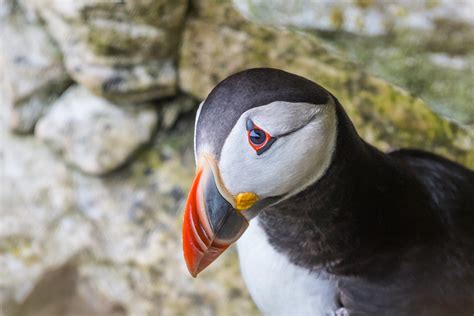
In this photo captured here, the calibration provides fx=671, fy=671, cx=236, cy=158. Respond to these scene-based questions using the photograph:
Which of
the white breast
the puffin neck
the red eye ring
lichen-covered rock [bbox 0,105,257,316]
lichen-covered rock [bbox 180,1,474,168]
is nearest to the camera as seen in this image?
the red eye ring

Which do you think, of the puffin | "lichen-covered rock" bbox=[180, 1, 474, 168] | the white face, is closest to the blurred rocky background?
"lichen-covered rock" bbox=[180, 1, 474, 168]

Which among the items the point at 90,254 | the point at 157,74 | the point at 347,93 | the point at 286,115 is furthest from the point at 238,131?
the point at 90,254

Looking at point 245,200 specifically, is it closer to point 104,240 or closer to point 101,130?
point 101,130

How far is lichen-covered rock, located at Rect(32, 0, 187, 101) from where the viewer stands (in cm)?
216

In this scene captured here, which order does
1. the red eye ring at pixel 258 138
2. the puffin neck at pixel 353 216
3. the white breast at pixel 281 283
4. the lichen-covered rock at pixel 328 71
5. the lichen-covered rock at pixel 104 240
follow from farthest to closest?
the lichen-covered rock at pixel 104 240 < the lichen-covered rock at pixel 328 71 < the white breast at pixel 281 283 < the puffin neck at pixel 353 216 < the red eye ring at pixel 258 138

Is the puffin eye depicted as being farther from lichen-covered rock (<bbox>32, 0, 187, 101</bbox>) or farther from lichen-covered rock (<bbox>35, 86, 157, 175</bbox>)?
lichen-covered rock (<bbox>35, 86, 157, 175</bbox>)

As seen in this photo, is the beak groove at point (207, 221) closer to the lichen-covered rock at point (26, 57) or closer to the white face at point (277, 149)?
the white face at point (277, 149)

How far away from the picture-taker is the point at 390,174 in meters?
1.37

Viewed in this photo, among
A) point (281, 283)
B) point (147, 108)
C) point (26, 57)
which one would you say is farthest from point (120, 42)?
point (281, 283)

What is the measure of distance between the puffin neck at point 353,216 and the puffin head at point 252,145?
9cm

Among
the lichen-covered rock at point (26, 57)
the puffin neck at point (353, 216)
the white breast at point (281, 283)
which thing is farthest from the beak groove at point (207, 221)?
the lichen-covered rock at point (26, 57)

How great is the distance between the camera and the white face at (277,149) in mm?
1106

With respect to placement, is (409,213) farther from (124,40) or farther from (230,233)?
(124,40)

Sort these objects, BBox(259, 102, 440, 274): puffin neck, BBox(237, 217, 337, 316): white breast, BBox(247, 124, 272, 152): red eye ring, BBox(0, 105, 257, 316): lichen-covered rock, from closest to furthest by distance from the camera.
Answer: BBox(247, 124, 272, 152): red eye ring, BBox(259, 102, 440, 274): puffin neck, BBox(237, 217, 337, 316): white breast, BBox(0, 105, 257, 316): lichen-covered rock
